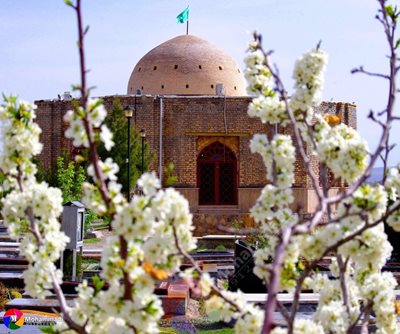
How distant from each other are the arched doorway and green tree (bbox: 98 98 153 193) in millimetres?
2087

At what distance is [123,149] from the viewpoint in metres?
22.0

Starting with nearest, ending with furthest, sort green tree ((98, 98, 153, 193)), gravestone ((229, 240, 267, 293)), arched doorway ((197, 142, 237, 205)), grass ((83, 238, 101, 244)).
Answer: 1. gravestone ((229, 240, 267, 293))
2. grass ((83, 238, 101, 244))
3. green tree ((98, 98, 153, 193))
4. arched doorway ((197, 142, 237, 205))

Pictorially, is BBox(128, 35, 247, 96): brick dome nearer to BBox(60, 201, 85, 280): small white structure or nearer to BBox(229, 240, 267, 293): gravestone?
BBox(60, 201, 85, 280): small white structure

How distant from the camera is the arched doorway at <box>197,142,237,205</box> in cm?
2409

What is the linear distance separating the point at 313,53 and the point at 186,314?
6173 mm

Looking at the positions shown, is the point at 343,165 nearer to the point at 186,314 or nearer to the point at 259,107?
the point at 259,107

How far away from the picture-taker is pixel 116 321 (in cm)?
260

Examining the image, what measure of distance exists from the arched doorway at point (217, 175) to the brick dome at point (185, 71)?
9.98 ft

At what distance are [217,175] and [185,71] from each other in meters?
4.50

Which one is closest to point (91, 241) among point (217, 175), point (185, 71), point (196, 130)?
point (196, 130)

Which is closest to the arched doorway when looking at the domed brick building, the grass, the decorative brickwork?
the domed brick building

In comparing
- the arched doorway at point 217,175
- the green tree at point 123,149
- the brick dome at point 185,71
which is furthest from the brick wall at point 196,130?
the brick dome at point 185,71

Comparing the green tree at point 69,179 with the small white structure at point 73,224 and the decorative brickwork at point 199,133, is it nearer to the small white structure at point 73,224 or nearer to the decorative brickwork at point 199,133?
the decorative brickwork at point 199,133

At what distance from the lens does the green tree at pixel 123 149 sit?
71.3 ft
